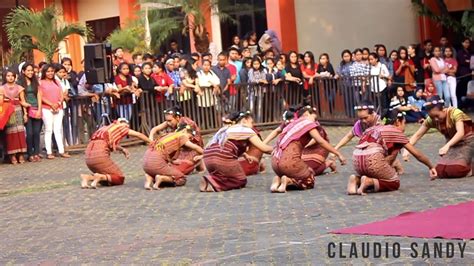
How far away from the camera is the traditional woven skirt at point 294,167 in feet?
45.1

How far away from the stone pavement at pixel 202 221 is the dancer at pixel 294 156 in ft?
0.70

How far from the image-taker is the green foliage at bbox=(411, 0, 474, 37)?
2556cm

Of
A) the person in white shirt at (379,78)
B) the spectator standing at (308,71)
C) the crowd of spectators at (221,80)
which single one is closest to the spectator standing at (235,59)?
the crowd of spectators at (221,80)

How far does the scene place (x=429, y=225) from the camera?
33.3 feet

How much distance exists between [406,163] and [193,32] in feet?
42.7

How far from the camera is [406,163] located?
53.6 feet

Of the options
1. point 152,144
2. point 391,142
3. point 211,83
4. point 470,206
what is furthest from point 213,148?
point 211,83

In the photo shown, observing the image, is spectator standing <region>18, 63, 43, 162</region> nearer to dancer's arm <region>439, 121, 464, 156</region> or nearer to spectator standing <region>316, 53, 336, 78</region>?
spectator standing <region>316, 53, 336, 78</region>

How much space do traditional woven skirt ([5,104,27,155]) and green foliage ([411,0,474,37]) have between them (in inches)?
429

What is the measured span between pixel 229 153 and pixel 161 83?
856 cm

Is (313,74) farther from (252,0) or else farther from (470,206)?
(470,206)

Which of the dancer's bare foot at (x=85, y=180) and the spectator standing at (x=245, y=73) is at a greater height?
the spectator standing at (x=245, y=73)

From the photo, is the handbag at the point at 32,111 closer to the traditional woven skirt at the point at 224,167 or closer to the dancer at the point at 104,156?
the dancer at the point at 104,156

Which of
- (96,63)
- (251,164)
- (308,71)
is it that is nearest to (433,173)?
(251,164)
